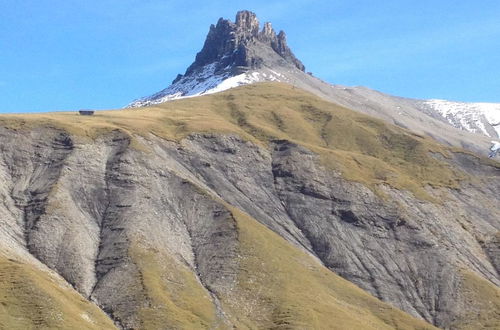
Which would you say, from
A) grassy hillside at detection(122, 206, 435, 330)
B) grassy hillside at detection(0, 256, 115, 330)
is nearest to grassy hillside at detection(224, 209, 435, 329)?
grassy hillside at detection(122, 206, 435, 330)

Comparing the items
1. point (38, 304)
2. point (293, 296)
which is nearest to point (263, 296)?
point (293, 296)

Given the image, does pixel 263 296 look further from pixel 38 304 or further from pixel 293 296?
pixel 38 304

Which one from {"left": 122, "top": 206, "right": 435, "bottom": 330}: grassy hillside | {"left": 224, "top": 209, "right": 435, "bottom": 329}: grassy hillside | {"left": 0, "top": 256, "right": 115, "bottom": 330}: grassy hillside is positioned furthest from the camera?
{"left": 224, "top": 209, "right": 435, "bottom": 329}: grassy hillside

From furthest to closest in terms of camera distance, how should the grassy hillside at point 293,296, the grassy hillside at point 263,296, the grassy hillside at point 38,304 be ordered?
the grassy hillside at point 293,296
the grassy hillside at point 263,296
the grassy hillside at point 38,304

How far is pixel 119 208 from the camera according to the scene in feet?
631

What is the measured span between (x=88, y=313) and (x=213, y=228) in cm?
5295

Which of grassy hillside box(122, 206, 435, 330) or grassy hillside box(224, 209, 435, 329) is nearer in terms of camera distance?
grassy hillside box(122, 206, 435, 330)

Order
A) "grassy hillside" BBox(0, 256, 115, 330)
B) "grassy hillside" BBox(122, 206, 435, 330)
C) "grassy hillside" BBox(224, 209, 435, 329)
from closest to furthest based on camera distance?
"grassy hillside" BBox(0, 256, 115, 330), "grassy hillside" BBox(122, 206, 435, 330), "grassy hillside" BBox(224, 209, 435, 329)

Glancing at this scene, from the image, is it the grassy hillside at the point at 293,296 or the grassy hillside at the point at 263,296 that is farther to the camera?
the grassy hillside at the point at 293,296

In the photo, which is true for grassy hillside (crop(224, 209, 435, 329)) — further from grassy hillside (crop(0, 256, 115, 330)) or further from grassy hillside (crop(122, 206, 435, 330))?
grassy hillside (crop(0, 256, 115, 330))

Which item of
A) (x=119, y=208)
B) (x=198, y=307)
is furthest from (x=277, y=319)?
(x=119, y=208)

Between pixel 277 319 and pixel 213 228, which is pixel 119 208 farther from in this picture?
pixel 277 319

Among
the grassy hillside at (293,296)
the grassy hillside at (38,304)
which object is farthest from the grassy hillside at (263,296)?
the grassy hillside at (38,304)

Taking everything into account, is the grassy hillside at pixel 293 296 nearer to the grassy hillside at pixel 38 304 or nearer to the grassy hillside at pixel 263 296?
the grassy hillside at pixel 263 296
